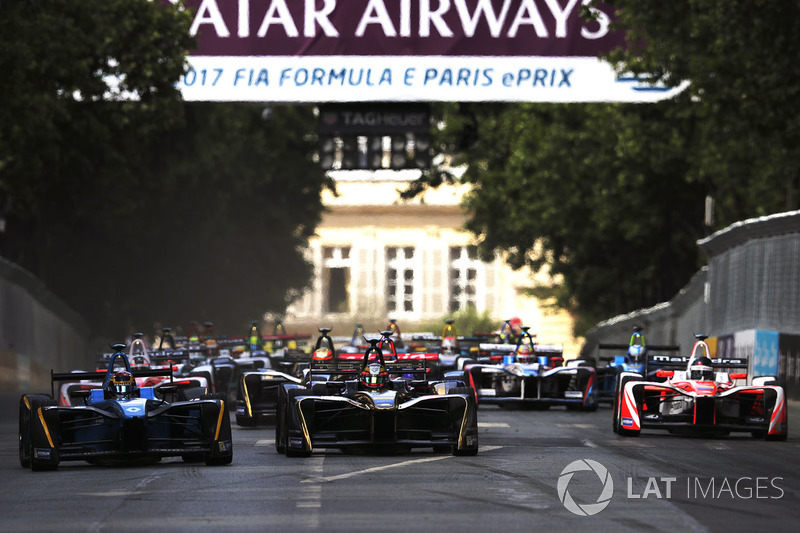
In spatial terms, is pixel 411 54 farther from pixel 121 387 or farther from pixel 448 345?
pixel 121 387

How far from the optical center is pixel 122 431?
685 inches

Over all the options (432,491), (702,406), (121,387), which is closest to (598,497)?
(432,491)

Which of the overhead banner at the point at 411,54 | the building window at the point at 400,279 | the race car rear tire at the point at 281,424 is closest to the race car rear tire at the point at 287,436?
the race car rear tire at the point at 281,424

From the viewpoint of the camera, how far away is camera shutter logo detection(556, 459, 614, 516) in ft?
42.4

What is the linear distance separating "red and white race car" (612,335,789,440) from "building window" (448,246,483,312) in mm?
104462

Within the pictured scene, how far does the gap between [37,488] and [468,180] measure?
50.9 meters

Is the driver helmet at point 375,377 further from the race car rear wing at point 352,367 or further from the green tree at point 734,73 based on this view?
the green tree at point 734,73

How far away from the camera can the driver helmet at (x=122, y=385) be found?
18.1m

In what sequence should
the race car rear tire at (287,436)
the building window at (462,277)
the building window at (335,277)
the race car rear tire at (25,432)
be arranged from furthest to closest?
the building window at (335,277) → the building window at (462,277) → the race car rear tire at (287,436) → the race car rear tire at (25,432)

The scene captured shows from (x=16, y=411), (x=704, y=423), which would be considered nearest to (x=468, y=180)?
(x=16, y=411)

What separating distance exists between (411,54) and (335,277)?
3773 inches

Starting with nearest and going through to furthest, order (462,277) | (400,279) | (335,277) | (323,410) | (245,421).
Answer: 1. (323,410)
2. (245,421)
3. (462,277)
4. (400,279)
5. (335,277)

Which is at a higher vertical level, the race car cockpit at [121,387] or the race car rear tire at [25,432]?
the race car cockpit at [121,387]

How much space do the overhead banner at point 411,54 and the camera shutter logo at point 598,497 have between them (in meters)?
22.2
